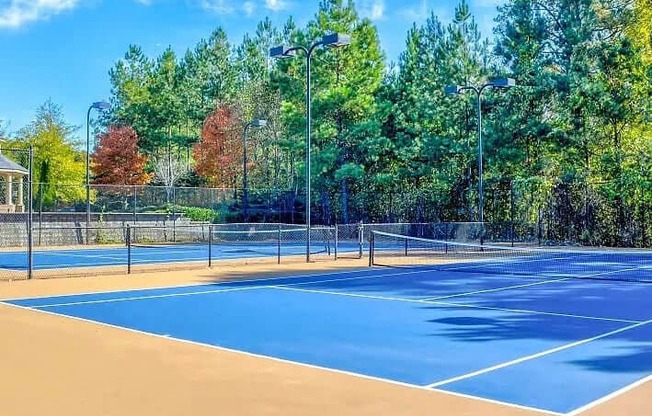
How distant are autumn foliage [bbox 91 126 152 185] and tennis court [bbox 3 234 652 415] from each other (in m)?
37.8

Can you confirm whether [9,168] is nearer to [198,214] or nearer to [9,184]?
[9,184]

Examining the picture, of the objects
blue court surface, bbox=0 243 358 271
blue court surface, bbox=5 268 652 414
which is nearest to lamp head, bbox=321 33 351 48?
blue court surface, bbox=5 268 652 414

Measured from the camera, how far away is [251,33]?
68.3 metres

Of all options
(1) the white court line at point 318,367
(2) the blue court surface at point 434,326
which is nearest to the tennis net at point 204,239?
(2) the blue court surface at point 434,326

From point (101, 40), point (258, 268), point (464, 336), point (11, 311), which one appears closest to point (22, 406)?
point (464, 336)

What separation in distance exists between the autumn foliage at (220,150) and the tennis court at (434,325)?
38412 mm

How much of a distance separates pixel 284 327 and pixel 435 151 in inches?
1186

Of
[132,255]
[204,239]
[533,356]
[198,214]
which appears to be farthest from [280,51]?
[198,214]

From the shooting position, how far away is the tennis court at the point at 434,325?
6969mm

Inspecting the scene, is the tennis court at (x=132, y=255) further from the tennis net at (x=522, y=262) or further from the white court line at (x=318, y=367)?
the white court line at (x=318, y=367)

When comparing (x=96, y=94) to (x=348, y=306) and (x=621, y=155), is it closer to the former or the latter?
(x=621, y=155)

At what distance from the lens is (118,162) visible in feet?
174

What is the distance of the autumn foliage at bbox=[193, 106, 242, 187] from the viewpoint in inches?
2162

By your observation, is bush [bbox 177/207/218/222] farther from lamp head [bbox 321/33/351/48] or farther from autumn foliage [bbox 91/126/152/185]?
lamp head [bbox 321/33/351/48]
